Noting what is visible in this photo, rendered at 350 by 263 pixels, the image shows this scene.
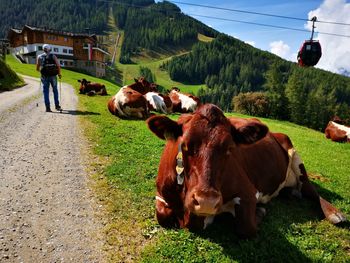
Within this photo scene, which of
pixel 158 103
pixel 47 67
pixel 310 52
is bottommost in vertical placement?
pixel 158 103

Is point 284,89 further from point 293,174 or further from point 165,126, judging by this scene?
point 165,126

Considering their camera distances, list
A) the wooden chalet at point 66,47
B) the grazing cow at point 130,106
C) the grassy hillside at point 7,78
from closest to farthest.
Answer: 1. the grazing cow at point 130,106
2. the grassy hillside at point 7,78
3. the wooden chalet at point 66,47

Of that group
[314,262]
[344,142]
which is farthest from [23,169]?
[344,142]

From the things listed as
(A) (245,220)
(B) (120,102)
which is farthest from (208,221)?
(B) (120,102)

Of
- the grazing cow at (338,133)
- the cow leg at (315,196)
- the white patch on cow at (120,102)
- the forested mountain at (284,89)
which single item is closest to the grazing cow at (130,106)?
the white patch on cow at (120,102)

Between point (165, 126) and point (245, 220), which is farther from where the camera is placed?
point (245, 220)

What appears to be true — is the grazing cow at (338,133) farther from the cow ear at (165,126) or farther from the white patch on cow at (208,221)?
the cow ear at (165,126)

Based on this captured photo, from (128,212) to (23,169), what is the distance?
317cm

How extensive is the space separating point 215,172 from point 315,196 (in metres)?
3.74

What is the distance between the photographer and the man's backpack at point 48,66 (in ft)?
47.8

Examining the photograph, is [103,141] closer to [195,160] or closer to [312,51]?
[195,160]

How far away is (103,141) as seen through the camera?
1081 centimetres

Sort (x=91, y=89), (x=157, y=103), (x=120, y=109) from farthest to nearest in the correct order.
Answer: (x=91, y=89)
(x=157, y=103)
(x=120, y=109)

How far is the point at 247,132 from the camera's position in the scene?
5098mm
